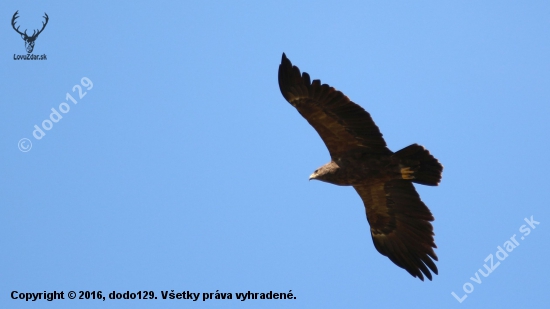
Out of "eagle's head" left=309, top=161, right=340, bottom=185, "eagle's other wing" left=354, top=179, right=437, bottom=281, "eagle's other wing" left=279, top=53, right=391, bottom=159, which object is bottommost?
"eagle's other wing" left=354, top=179, right=437, bottom=281

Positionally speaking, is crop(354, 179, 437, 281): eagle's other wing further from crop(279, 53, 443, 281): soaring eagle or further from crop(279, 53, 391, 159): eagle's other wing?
crop(279, 53, 391, 159): eagle's other wing

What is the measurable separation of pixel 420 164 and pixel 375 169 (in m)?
0.78

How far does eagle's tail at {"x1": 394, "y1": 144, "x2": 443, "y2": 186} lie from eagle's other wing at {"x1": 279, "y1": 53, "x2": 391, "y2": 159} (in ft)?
1.03

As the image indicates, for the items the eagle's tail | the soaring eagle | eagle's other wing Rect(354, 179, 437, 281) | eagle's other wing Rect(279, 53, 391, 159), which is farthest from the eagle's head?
the eagle's tail

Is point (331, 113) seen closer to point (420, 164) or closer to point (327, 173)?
point (327, 173)

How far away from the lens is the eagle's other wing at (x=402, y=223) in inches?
499

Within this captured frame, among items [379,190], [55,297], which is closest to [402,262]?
[379,190]

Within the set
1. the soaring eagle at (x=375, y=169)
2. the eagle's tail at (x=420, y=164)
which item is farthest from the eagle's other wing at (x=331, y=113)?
the eagle's tail at (x=420, y=164)

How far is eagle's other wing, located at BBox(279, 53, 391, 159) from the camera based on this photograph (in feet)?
37.7

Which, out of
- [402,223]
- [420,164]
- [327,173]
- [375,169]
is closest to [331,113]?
[327,173]

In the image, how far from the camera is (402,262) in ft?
42.6

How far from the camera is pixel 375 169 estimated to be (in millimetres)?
12070

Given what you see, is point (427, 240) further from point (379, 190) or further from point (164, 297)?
point (164, 297)

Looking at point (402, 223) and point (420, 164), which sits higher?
point (420, 164)
